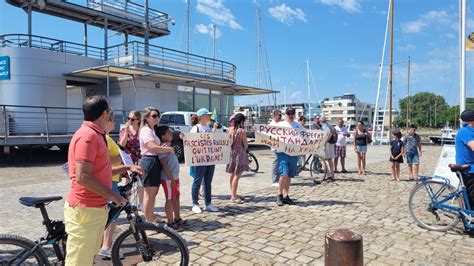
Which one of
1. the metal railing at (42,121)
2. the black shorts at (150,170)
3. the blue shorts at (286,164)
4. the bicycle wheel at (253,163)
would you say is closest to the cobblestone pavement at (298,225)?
the blue shorts at (286,164)

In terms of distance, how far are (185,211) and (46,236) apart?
3.60 metres

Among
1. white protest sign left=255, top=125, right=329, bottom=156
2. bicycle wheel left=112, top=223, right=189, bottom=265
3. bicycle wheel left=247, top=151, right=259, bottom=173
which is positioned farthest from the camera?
bicycle wheel left=247, top=151, right=259, bottom=173

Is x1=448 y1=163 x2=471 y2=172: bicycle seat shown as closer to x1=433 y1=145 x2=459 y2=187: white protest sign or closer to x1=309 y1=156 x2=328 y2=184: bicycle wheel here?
x1=433 y1=145 x2=459 y2=187: white protest sign

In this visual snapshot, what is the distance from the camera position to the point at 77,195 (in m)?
2.81

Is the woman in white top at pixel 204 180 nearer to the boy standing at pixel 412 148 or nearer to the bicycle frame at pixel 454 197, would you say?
the bicycle frame at pixel 454 197

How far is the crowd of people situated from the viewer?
9.20 ft

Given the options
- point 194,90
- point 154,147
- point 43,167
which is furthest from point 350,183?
point 194,90

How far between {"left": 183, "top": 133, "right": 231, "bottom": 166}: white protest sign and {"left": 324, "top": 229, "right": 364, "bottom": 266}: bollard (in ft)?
13.4

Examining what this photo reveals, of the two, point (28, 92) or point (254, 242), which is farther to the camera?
point (28, 92)

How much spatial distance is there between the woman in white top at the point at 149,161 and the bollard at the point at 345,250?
3070mm

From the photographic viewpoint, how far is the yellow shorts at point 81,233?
9.22 feet

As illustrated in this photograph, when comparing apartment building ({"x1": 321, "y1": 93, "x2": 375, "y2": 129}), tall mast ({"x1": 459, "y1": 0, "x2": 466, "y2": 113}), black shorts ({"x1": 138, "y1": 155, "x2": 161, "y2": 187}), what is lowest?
black shorts ({"x1": 138, "y1": 155, "x2": 161, "y2": 187})

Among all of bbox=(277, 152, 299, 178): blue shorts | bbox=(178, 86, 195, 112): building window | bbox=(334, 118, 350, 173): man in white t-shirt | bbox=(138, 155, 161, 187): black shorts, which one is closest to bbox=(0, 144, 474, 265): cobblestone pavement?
bbox=(277, 152, 299, 178): blue shorts

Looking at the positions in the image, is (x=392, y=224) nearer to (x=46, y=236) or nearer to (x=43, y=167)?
(x=46, y=236)
